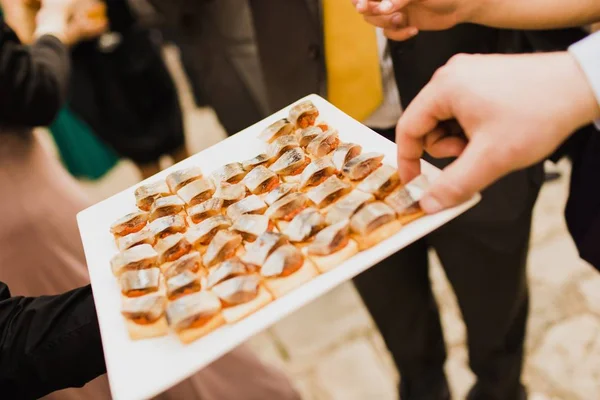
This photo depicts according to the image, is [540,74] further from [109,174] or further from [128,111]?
[109,174]

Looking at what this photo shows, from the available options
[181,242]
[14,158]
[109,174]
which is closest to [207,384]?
[181,242]

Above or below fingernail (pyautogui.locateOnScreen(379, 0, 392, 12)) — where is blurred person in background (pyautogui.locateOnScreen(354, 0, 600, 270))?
below

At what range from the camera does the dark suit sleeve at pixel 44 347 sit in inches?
28.7

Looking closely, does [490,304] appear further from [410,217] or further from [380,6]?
[380,6]

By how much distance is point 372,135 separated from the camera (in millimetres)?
992

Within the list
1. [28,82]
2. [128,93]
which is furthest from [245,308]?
[128,93]

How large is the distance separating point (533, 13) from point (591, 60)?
0.40 metres

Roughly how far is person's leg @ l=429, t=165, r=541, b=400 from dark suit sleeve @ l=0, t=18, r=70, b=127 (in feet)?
3.24

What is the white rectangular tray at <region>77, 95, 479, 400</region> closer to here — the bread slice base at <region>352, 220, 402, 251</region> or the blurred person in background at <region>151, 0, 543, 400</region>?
the bread slice base at <region>352, 220, 402, 251</region>

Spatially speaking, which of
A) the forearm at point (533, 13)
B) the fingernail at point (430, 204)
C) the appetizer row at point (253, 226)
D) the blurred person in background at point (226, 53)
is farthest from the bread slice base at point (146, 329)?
the blurred person in background at point (226, 53)

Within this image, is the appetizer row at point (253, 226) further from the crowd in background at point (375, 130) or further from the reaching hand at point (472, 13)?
the reaching hand at point (472, 13)

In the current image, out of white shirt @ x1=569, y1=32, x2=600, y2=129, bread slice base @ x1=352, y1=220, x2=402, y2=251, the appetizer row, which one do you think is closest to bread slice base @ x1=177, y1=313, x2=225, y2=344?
the appetizer row

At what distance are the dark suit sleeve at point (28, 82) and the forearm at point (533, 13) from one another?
950 mm

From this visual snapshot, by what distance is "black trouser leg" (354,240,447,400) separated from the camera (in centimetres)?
138
